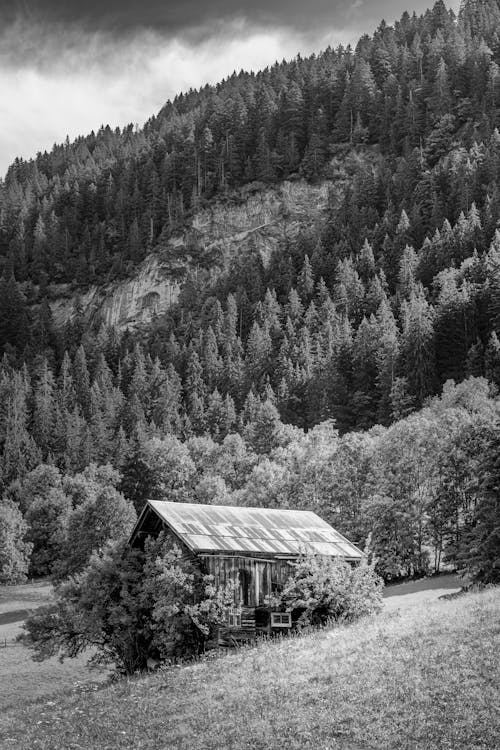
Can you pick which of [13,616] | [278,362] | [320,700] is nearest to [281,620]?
[320,700]

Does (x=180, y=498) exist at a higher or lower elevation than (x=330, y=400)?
lower

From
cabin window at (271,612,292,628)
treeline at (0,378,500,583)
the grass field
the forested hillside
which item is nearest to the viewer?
cabin window at (271,612,292,628)

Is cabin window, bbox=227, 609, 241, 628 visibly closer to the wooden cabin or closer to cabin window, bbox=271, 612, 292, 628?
the wooden cabin

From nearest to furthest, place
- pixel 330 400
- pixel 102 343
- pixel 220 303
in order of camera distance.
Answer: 1. pixel 330 400
2. pixel 220 303
3. pixel 102 343

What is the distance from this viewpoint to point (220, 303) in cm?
18150

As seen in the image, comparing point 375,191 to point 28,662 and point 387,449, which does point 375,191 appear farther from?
point 28,662

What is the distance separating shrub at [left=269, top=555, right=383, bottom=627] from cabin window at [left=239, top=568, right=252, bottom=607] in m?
1.23

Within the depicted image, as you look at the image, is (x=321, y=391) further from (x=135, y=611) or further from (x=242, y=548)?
(x=135, y=611)

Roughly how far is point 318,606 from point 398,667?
15328 millimetres

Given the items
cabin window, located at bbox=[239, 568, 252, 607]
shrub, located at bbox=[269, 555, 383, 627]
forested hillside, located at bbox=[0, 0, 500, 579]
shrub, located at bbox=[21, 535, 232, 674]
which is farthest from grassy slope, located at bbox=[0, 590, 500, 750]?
forested hillside, located at bbox=[0, 0, 500, 579]

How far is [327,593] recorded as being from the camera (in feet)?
139

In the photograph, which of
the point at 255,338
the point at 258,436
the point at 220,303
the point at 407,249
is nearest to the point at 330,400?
the point at 258,436

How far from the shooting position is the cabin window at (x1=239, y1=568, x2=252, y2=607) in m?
42.8

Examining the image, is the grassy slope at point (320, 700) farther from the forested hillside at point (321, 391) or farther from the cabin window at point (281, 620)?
the forested hillside at point (321, 391)
